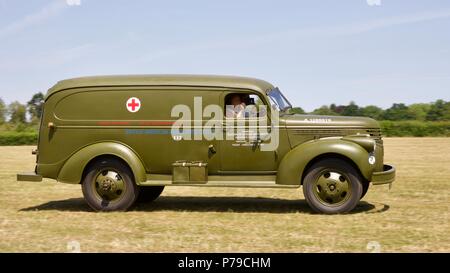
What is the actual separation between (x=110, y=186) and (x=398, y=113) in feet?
236

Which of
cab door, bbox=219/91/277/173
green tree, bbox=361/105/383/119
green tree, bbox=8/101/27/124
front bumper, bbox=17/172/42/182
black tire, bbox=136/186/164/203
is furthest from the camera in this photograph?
green tree, bbox=8/101/27/124

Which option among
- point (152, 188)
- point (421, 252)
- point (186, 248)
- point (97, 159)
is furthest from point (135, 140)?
point (421, 252)

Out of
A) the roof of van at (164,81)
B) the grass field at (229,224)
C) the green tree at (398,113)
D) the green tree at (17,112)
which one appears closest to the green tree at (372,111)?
the green tree at (398,113)

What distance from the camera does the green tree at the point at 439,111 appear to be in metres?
72.6

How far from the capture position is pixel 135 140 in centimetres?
1002

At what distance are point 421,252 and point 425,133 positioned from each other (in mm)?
41348

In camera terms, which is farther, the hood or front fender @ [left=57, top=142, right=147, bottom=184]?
front fender @ [left=57, top=142, right=147, bottom=184]

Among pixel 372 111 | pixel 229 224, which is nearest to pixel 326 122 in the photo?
pixel 229 224

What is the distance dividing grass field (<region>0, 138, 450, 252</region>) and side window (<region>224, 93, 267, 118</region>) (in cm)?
159

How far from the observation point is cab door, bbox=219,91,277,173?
9.76 metres

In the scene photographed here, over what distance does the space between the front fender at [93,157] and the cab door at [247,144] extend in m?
1.36

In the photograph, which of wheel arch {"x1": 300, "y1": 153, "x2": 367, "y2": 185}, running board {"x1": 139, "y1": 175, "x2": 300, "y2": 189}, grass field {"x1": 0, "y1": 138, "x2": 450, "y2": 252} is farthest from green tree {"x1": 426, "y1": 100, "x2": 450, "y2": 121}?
running board {"x1": 139, "y1": 175, "x2": 300, "y2": 189}

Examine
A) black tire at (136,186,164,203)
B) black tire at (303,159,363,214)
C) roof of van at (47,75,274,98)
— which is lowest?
black tire at (136,186,164,203)

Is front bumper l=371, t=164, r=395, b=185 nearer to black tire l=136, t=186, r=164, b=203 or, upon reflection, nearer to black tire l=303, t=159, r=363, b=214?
black tire l=303, t=159, r=363, b=214
